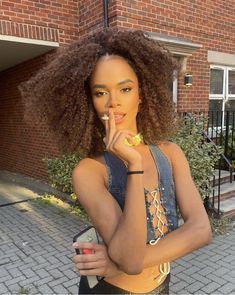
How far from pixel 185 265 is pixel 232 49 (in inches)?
230

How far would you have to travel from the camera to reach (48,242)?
14.0 feet

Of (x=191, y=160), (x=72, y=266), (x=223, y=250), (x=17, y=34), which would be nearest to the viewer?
(x=72, y=266)

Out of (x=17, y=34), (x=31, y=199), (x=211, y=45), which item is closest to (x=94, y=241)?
(x=17, y=34)

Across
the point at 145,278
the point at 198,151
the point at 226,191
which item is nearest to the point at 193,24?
the point at 198,151

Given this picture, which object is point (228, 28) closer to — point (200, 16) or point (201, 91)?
Result: point (200, 16)

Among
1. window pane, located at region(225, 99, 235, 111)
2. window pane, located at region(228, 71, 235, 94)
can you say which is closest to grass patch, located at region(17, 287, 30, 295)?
window pane, located at region(225, 99, 235, 111)

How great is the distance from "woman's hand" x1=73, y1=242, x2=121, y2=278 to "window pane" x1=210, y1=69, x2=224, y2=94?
701 centimetres

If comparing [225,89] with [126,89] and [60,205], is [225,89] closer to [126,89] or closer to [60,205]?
[60,205]

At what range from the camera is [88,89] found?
1375 mm

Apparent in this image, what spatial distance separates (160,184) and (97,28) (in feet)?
14.9

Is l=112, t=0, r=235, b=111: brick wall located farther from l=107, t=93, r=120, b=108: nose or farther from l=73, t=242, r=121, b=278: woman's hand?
l=73, t=242, r=121, b=278: woman's hand

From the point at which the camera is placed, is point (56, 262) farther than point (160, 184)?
Yes

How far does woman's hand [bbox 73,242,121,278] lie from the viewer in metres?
1.11

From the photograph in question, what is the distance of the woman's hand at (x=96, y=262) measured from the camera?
1.11m
